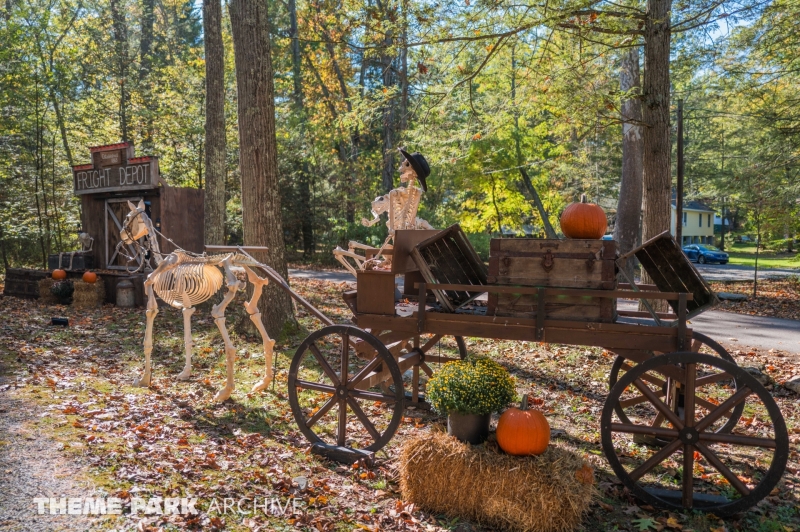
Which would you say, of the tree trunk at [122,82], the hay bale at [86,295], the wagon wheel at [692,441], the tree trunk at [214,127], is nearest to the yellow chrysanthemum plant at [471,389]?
the wagon wheel at [692,441]

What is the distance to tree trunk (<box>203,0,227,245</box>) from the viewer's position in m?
11.6

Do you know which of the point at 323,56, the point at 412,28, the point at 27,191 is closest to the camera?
the point at 412,28

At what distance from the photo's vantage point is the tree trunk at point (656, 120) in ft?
27.4

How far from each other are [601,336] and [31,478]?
4716 millimetres

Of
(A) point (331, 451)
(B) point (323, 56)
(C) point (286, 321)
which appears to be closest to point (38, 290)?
(C) point (286, 321)

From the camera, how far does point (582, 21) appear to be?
27.2ft

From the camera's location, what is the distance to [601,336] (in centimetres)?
452

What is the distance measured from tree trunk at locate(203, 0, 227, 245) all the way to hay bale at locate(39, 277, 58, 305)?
6.00 m

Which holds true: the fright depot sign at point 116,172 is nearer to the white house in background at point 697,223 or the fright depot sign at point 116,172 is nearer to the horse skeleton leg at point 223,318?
the horse skeleton leg at point 223,318

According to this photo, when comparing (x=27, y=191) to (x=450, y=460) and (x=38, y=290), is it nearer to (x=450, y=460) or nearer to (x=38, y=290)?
(x=38, y=290)

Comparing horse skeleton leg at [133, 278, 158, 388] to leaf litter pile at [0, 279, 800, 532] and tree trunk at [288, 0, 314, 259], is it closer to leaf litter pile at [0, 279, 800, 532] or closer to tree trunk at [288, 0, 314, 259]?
leaf litter pile at [0, 279, 800, 532]

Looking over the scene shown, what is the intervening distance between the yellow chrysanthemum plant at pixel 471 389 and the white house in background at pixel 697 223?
54.9 metres

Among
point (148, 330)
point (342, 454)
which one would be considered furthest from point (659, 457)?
point (148, 330)

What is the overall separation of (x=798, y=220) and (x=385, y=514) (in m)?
18.4
